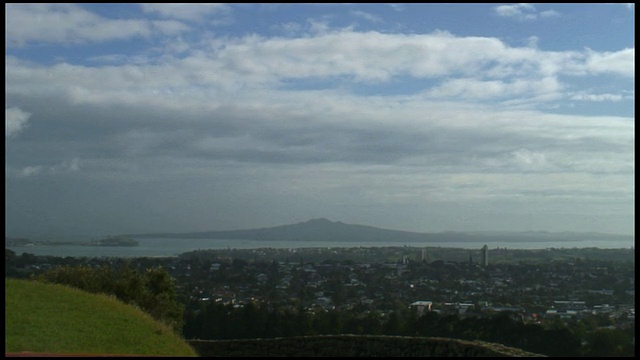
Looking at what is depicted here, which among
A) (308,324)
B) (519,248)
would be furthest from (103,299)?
(519,248)

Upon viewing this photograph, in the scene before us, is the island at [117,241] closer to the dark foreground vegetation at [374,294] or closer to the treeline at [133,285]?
the dark foreground vegetation at [374,294]

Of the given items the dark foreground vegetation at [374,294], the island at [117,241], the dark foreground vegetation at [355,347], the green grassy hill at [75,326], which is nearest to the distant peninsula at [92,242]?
the island at [117,241]

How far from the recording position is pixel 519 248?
135ft

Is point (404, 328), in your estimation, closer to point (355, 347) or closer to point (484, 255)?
point (355, 347)

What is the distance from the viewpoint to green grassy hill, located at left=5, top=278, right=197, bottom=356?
13289 millimetres

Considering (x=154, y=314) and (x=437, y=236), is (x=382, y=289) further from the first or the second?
(x=437, y=236)

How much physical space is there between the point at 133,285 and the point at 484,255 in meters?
20.4

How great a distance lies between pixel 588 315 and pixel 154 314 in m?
12.8

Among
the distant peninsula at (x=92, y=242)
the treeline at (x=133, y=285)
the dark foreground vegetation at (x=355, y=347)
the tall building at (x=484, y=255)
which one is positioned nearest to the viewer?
the dark foreground vegetation at (x=355, y=347)

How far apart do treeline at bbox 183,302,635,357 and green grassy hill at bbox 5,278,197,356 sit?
15.8ft

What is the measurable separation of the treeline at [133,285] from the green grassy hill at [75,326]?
451 cm

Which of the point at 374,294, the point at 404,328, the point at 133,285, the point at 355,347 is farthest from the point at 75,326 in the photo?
the point at 374,294

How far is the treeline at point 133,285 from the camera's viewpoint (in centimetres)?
2306

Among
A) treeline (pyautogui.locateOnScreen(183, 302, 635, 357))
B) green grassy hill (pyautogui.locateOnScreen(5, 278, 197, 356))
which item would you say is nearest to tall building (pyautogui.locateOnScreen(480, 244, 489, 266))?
treeline (pyautogui.locateOnScreen(183, 302, 635, 357))
